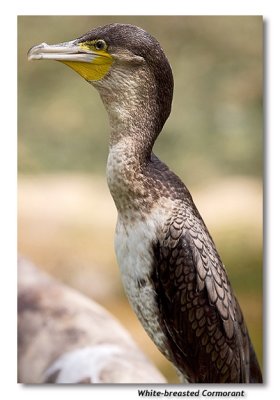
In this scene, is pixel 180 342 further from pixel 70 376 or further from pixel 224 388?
pixel 70 376

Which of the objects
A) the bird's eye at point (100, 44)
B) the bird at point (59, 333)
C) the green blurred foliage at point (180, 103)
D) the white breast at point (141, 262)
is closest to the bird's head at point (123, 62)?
the bird's eye at point (100, 44)

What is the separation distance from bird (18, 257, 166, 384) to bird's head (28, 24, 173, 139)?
0.64 m

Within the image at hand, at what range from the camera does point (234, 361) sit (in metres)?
1.51

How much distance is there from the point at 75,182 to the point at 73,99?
0.23m

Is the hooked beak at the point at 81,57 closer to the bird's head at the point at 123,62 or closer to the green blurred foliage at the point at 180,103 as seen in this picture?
the bird's head at the point at 123,62

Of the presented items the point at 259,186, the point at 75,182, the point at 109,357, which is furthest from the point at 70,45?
the point at 109,357

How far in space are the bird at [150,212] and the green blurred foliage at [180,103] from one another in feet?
1.35

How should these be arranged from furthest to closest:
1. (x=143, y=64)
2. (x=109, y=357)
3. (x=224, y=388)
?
(x=109, y=357) → (x=224, y=388) → (x=143, y=64)

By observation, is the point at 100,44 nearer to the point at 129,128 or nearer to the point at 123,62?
the point at 123,62

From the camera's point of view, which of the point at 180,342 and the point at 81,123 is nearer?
the point at 180,342

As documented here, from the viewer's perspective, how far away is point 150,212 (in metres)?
1.45

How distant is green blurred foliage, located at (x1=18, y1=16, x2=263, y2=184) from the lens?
1.87 metres

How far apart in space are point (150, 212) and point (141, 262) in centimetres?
10

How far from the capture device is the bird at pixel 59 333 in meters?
1.88
